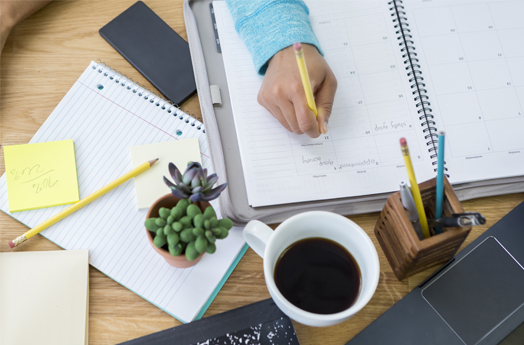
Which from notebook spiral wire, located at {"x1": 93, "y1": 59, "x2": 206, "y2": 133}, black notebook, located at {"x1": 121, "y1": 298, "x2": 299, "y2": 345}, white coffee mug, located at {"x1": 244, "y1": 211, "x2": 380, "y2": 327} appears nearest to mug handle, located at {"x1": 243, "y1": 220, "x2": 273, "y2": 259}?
white coffee mug, located at {"x1": 244, "y1": 211, "x2": 380, "y2": 327}

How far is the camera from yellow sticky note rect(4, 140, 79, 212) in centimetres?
57

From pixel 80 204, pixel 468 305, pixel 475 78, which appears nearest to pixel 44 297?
pixel 80 204


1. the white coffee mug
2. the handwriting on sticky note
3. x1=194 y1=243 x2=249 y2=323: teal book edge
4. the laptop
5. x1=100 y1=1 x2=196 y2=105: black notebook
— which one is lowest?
the laptop

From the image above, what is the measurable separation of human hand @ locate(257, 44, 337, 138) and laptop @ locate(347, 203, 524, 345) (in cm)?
28

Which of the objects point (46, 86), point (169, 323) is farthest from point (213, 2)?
point (169, 323)

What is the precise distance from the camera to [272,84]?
0.62m

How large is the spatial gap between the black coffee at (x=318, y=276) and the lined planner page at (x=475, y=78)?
0.84 feet

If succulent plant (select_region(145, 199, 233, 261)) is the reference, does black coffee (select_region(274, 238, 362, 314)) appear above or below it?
below

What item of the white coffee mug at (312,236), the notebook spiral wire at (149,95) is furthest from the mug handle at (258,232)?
the notebook spiral wire at (149,95)

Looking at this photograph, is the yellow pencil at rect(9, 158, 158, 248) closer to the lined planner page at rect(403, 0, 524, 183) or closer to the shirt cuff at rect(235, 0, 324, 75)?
the shirt cuff at rect(235, 0, 324, 75)

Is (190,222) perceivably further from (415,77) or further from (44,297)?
(415,77)

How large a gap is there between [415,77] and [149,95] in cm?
46

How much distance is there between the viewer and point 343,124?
→ 64 cm

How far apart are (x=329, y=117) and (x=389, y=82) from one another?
0.13 meters
